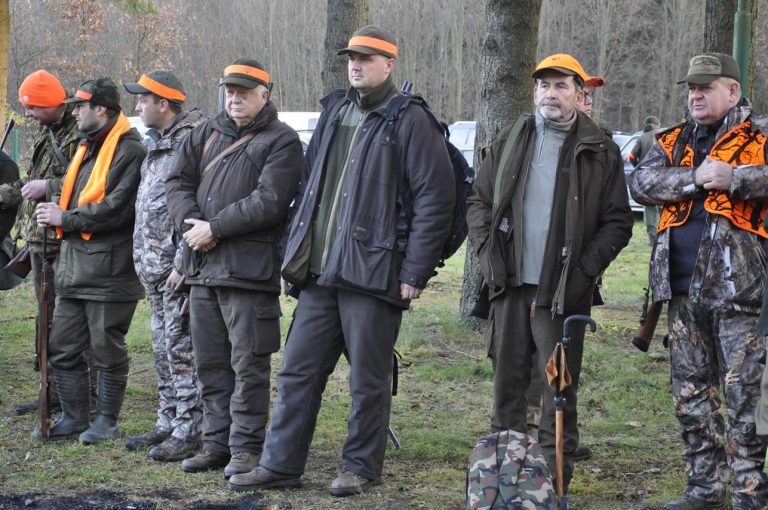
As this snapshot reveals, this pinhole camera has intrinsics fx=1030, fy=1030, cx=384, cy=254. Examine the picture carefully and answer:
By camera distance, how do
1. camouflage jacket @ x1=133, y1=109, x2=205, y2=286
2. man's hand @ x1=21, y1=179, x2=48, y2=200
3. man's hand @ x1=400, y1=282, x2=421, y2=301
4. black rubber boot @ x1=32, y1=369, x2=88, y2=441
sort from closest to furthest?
man's hand @ x1=400, y1=282, x2=421, y2=301 < camouflage jacket @ x1=133, y1=109, x2=205, y2=286 < black rubber boot @ x1=32, y1=369, x2=88, y2=441 < man's hand @ x1=21, y1=179, x2=48, y2=200

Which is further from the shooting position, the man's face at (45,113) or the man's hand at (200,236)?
the man's face at (45,113)

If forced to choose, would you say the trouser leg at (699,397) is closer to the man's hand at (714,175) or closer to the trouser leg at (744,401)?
the trouser leg at (744,401)

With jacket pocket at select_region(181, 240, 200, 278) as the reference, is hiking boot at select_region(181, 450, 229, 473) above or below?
below

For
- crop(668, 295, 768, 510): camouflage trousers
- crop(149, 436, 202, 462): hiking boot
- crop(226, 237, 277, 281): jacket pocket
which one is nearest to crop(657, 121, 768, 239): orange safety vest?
crop(668, 295, 768, 510): camouflage trousers

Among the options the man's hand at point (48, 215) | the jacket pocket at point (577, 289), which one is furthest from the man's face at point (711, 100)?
the man's hand at point (48, 215)

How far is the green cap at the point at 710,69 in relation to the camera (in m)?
5.10

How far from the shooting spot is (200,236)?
5801mm

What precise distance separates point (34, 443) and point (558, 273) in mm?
3643

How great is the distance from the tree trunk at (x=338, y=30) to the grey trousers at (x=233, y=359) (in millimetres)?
5073

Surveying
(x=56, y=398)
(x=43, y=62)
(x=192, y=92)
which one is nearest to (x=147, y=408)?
(x=56, y=398)

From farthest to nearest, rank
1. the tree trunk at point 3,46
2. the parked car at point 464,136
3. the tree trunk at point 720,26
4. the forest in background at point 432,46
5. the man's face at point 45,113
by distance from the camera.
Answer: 1. the forest in background at point 432,46
2. the parked car at point 464,136
3. the tree trunk at point 3,46
4. the tree trunk at point 720,26
5. the man's face at point 45,113

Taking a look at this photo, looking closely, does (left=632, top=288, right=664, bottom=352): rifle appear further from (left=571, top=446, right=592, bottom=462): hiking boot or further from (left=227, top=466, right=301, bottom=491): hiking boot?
(left=227, top=466, right=301, bottom=491): hiking boot

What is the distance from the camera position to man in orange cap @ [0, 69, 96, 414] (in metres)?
7.07

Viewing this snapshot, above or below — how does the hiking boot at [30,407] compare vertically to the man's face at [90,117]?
below
